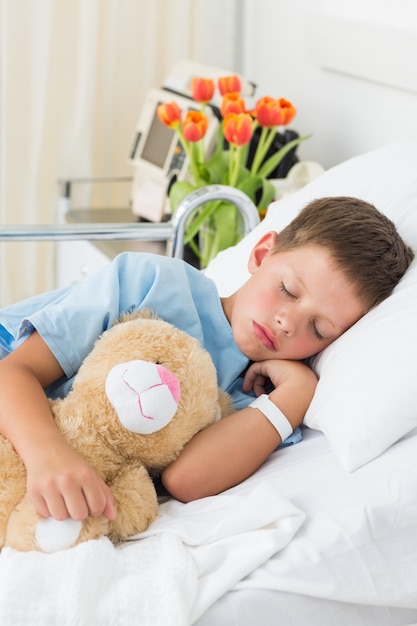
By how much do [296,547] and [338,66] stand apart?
1543 mm

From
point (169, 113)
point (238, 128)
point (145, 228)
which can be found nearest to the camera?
point (145, 228)

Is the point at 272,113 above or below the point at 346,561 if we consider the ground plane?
above

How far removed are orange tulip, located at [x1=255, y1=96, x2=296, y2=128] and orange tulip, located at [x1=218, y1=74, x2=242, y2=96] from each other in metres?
0.11

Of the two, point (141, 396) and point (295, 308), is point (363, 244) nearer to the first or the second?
point (295, 308)

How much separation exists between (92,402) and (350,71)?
1.38 meters

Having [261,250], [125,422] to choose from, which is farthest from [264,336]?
[125,422]

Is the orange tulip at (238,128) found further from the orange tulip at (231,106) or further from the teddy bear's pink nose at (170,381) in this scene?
the teddy bear's pink nose at (170,381)

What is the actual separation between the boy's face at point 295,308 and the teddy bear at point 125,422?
Answer: 0.46 feet

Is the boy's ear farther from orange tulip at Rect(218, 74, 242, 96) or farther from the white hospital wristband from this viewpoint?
orange tulip at Rect(218, 74, 242, 96)

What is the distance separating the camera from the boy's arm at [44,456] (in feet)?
3.32

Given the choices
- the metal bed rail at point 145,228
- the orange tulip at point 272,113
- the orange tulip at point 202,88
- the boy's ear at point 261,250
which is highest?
the orange tulip at point 202,88

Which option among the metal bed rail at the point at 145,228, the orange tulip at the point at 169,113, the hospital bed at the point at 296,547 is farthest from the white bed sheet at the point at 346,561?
the orange tulip at the point at 169,113

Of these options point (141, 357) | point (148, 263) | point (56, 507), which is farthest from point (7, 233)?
point (56, 507)

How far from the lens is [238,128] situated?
1980 millimetres
